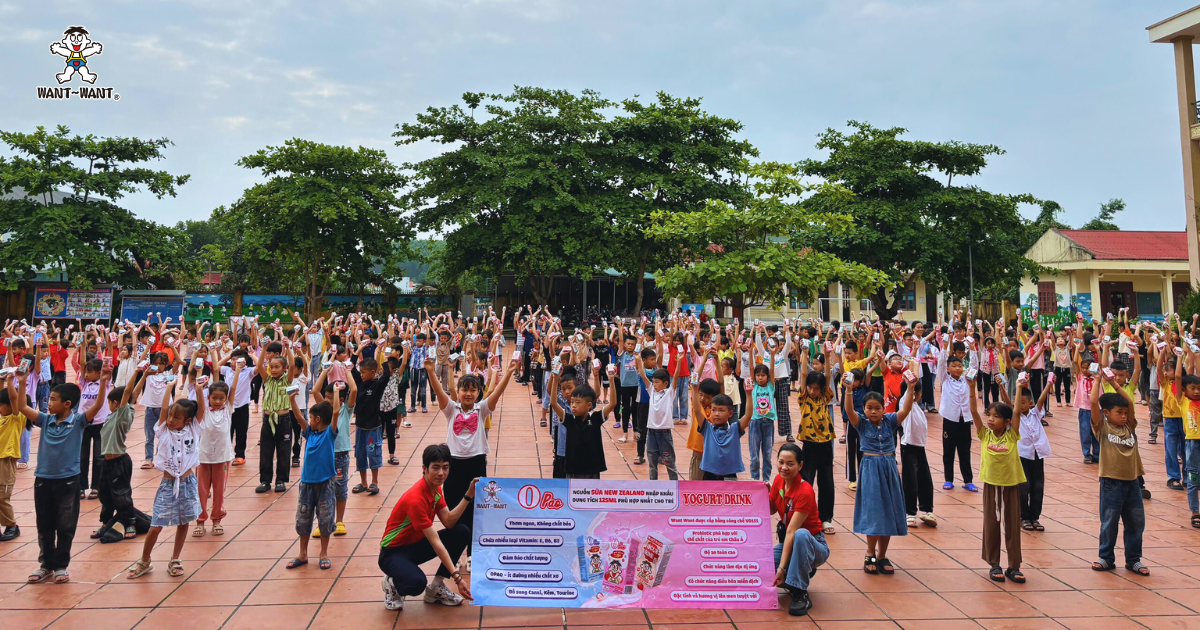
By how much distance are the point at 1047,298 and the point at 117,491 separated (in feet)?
127

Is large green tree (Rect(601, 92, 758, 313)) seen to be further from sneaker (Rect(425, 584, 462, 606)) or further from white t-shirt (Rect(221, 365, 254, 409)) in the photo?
sneaker (Rect(425, 584, 462, 606))

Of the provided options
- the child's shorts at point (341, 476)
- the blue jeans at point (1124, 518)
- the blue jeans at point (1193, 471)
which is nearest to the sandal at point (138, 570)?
the child's shorts at point (341, 476)

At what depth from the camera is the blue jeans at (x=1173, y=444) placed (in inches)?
287

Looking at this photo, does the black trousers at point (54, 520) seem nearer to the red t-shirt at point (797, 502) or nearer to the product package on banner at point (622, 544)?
the product package on banner at point (622, 544)

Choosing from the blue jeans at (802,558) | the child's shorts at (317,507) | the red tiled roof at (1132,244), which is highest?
the red tiled roof at (1132,244)

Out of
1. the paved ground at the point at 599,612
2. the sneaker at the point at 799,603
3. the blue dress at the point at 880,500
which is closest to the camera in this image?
the paved ground at the point at 599,612

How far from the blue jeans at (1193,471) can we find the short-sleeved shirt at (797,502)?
4.48 metres

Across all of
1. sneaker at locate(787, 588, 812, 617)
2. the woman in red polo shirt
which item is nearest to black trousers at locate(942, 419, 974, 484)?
the woman in red polo shirt

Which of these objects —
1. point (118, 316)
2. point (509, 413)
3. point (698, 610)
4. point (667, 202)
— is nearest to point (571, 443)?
point (698, 610)

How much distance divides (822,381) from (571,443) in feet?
8.24

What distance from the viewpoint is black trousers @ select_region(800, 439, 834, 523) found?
248 inches

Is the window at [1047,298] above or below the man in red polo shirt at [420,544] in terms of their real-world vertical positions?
above

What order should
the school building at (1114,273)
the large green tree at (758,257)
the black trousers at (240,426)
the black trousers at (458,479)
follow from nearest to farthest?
1. the black trousers at (458,479)
2. the black trousers at (240,426)
3. the large green tree at (758,257)
4. the school building at (1114,273)

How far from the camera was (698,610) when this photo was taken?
469 cm
